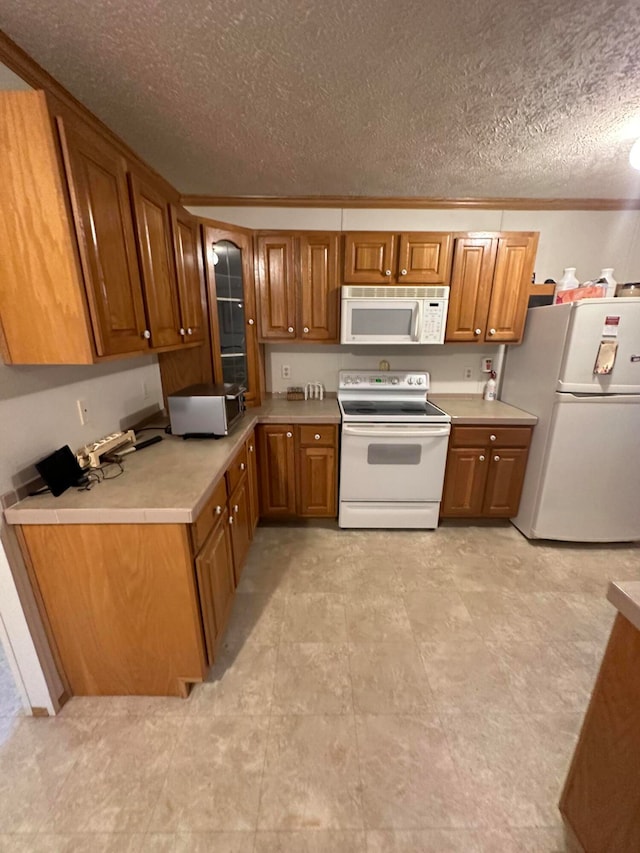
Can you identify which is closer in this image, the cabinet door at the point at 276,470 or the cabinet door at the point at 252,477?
the cabinet door at the point at 252,477

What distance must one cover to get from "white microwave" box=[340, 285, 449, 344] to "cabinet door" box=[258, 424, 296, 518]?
2.69 ft

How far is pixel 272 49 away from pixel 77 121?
2.32ft

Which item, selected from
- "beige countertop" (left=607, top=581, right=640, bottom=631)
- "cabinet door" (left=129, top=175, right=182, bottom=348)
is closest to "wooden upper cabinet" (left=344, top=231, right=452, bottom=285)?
"cabinet door" (left=129, top=175, right=182, bottom=348)

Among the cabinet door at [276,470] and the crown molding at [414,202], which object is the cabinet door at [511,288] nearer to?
the crown molding at [414,202]

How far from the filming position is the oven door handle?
92.1 inches

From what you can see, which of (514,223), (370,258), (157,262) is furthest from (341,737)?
(514,223)

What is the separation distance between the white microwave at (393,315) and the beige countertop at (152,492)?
1.05m

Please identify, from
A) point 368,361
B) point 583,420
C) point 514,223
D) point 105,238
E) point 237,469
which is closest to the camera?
point 105,238

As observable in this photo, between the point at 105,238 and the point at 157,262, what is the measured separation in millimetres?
407

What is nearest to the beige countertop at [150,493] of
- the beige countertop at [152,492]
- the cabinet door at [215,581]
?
the beige countertop at [152,492]

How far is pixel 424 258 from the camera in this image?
7.91 feet

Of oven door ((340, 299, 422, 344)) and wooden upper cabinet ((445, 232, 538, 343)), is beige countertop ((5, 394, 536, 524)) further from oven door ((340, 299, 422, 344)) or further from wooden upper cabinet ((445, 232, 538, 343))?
wooden upper cabinet ((445, 232, 538, 343))

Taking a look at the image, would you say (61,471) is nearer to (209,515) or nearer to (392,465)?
(209,515)

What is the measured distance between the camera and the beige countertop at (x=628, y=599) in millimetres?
798
